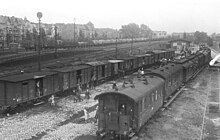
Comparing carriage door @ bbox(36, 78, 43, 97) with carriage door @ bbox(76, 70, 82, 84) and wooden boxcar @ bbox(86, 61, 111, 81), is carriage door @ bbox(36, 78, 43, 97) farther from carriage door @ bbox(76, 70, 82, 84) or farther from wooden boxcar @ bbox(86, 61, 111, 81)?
wooden boxcar @ bbox(86, 61, 111, 81)

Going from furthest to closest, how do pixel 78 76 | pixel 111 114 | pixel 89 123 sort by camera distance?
pixel 78 76 → pixel 89 123 → pixel 111 114

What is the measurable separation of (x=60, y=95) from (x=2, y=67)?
16427 mm

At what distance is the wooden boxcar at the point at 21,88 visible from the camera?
20.1m

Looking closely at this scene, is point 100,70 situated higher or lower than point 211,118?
higher

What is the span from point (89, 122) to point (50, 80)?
26.2ft

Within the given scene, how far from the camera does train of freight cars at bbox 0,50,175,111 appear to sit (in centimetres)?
2023

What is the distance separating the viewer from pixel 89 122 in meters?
18.4

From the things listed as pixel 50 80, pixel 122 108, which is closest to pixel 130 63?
pixel 50 80

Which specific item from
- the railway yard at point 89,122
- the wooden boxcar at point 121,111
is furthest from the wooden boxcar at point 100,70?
the wooden boxcar at point 121,111

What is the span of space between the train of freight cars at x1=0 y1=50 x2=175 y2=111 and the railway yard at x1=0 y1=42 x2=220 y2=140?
1.21 metres

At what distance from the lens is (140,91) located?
1522 centimetres

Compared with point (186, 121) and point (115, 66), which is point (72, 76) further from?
point (186, 121)

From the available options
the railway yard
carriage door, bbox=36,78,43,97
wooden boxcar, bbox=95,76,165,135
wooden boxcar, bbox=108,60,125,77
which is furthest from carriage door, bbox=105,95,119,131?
wooden boxcar, bbox=108,60,125,77

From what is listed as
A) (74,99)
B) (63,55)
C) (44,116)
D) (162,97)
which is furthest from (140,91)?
(63,55)
